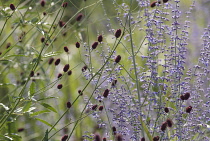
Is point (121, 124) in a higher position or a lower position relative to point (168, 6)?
lower

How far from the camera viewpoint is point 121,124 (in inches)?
46.2

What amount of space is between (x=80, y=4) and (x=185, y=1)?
0.65 meters

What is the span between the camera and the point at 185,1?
2.43 meters

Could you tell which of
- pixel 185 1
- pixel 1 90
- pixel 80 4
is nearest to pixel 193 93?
pixel 1 90

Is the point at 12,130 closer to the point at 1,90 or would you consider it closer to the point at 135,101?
the point at 135,101

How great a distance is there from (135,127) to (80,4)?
46.6 inches

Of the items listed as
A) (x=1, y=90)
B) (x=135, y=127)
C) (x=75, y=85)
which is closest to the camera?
(x=135, y=127)

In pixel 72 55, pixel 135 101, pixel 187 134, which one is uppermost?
pixel 72 55

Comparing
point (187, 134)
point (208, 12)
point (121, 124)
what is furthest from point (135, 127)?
point (208, 12)

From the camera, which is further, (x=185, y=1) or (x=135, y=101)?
(x=185, y=1)

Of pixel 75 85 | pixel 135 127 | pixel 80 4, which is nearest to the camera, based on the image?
pixel 135 127

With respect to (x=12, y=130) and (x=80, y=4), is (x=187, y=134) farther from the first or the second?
(x=80, y=4)

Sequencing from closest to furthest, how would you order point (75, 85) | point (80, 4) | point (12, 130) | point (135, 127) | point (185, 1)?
point (135, 127) → point (12, 130) → point (75, 85) → point (80, 4) → point (185, 1)

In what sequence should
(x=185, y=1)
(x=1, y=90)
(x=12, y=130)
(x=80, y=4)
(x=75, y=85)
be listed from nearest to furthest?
(x=12, y=130), (x=1, y=90), (x=75, y=85), (x=80, y=4), (x=185, y=1)
